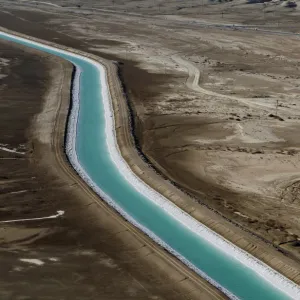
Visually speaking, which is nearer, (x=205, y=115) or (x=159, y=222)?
(x=159, y=222)

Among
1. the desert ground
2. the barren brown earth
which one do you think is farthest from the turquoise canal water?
the desert ground

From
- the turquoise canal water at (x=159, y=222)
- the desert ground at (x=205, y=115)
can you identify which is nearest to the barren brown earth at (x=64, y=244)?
the desert ground at (x=205, y=115)

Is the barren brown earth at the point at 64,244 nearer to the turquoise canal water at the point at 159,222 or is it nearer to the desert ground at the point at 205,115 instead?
the desert ground at the point at 205,115

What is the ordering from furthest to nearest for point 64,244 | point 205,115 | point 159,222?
1. point 205,115
2. point 159,222
3. point 64,244

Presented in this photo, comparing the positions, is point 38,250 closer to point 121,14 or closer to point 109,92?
point 109,92

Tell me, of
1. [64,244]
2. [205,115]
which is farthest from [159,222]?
[205,115]

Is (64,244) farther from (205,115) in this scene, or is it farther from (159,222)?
(205,115)
